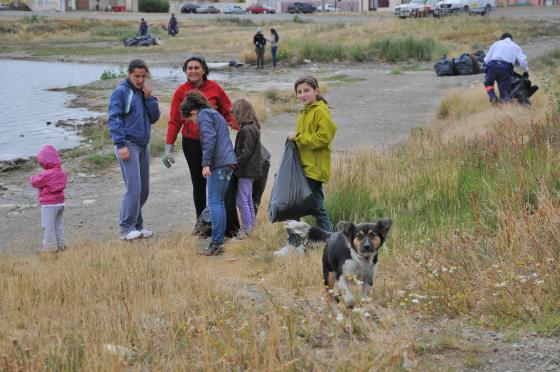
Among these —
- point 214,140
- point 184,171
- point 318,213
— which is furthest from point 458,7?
point 318,213

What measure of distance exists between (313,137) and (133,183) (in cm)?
221

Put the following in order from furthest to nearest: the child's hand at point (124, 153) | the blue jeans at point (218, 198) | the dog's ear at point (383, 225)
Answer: the child's hand at point (124, 153) < the blue jeans at point (218, 198) < the dog's ear at point (383, 225)

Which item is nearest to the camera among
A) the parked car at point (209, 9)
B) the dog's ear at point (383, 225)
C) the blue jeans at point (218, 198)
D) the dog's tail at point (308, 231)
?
the dog's ear at point (383, 225)

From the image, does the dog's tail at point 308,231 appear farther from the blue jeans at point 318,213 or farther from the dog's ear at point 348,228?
the dog's ear at point 348,228

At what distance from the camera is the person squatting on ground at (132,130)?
8.05 meters

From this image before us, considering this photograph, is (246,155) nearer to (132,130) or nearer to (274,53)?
(132,130)

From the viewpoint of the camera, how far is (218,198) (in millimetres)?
7762

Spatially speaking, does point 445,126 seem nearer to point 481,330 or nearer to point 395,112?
point 395,112

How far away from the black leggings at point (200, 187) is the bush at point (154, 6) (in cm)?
8407

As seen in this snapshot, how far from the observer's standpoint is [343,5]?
90375 millimetres

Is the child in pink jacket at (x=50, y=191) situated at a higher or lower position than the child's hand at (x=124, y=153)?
lower

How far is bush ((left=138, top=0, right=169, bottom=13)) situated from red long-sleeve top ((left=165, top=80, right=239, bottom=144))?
276 ft

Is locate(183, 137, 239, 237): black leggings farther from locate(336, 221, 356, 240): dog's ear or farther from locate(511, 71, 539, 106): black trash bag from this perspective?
locate(511, 71, 539, 106): black trash bag

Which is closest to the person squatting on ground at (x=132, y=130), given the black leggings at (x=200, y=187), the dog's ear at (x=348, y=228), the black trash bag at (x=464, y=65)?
the black leggings at (x=200, y=187)
